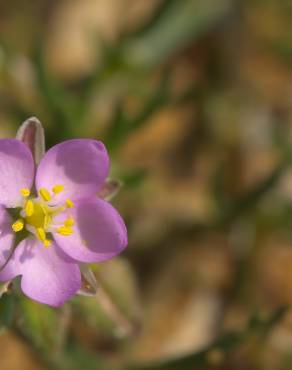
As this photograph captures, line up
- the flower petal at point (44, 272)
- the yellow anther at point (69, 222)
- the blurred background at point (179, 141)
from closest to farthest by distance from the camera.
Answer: the flower petal at point (44, 272) → the yellow anther at point (69, 222) → the blurred background at point (179, 141)

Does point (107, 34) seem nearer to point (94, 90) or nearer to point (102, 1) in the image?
point (102, 1)

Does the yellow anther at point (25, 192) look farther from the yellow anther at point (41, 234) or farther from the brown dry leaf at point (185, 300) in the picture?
the brown dry leaf at point (185, 300)

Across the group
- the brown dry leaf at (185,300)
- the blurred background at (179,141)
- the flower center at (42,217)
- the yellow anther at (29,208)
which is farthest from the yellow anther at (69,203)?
the brown dry leaf at (185,300)

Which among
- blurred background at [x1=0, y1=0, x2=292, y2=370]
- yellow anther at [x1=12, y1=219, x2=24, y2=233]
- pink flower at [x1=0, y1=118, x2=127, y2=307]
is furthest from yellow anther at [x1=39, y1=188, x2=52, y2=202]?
blurred background at [x1=0, y1=0, x2=292, y2=370]

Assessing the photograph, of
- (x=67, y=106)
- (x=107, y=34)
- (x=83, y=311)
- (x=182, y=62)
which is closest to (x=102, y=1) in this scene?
(x=107, y=34)

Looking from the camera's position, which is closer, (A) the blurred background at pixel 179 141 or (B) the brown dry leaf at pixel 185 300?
(A) the blurred background at pixel 179 141

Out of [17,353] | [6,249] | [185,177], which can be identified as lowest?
[17,353]

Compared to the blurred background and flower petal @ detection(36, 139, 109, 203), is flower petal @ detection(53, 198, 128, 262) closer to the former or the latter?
flower petal @ detection(36, 139, 109, 203)
